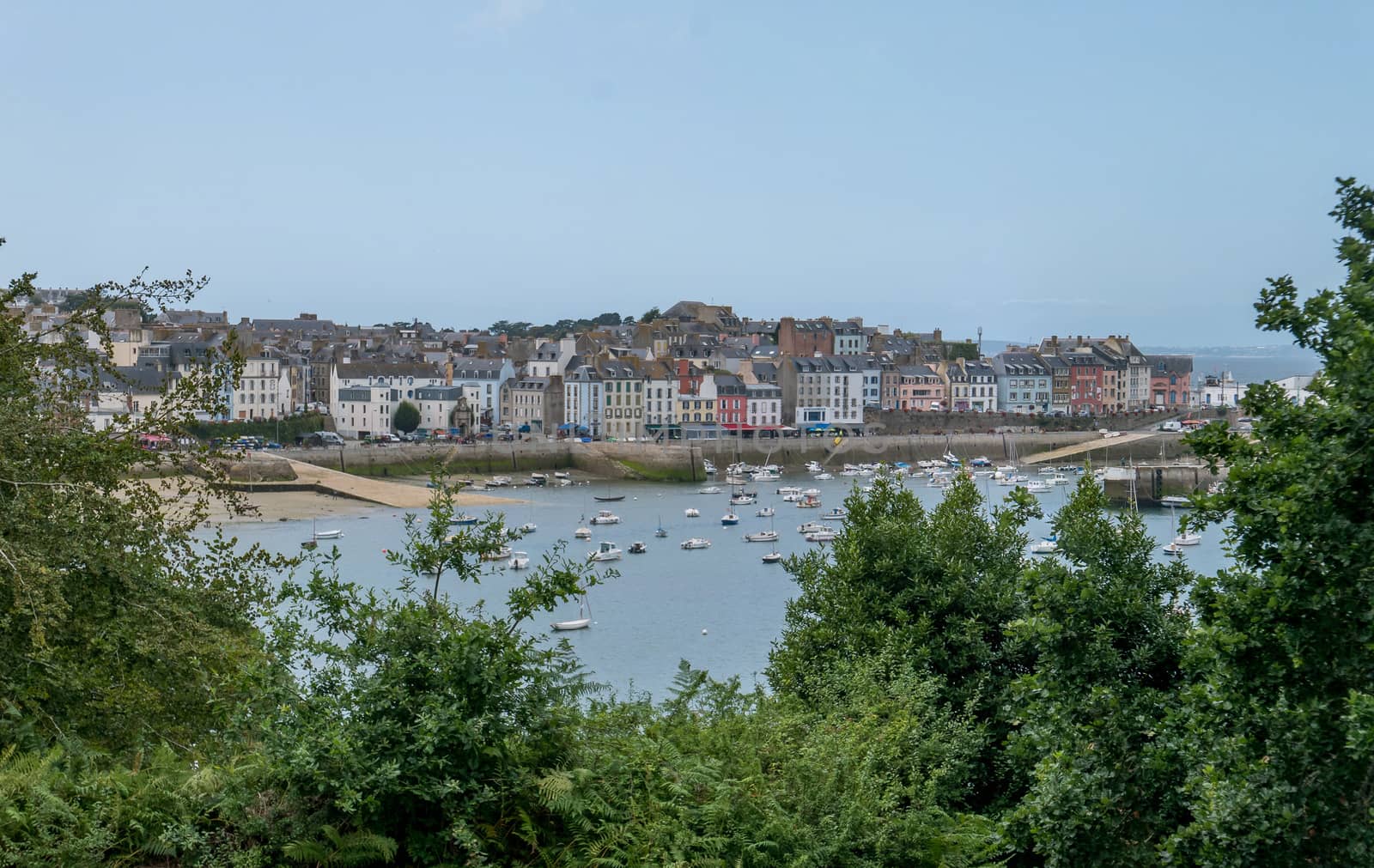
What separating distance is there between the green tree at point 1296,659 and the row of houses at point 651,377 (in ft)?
204

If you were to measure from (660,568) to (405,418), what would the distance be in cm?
4148

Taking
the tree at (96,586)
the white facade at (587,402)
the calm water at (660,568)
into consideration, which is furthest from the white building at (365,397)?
the tree at (96,586)

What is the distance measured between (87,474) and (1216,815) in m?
7.61

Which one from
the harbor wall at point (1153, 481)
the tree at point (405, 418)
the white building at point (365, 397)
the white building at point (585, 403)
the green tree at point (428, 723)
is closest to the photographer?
the green tree at point (428, 723)

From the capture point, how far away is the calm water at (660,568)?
2570cm

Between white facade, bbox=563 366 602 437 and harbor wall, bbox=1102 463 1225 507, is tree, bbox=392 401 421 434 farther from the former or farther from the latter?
harbor wall, bbox=1102 463 1225 507

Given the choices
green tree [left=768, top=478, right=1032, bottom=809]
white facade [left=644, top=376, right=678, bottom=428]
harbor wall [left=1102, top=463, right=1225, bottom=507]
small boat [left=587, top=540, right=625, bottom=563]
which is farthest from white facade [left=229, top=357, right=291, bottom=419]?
green tree [left=768, top=478, right=1032, bottom=809]

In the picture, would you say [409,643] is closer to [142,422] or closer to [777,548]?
[142,422]

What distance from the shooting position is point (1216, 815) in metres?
6.57

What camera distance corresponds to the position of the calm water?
84.3ft

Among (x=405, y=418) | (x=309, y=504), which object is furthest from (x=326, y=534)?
(x=405, y=418)

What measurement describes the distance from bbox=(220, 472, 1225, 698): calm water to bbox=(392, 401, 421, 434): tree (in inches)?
671

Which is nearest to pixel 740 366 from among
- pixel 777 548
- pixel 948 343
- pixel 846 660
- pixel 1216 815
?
pixel 948 343

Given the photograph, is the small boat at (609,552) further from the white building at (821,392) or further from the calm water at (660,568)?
the white building at (821,392)
